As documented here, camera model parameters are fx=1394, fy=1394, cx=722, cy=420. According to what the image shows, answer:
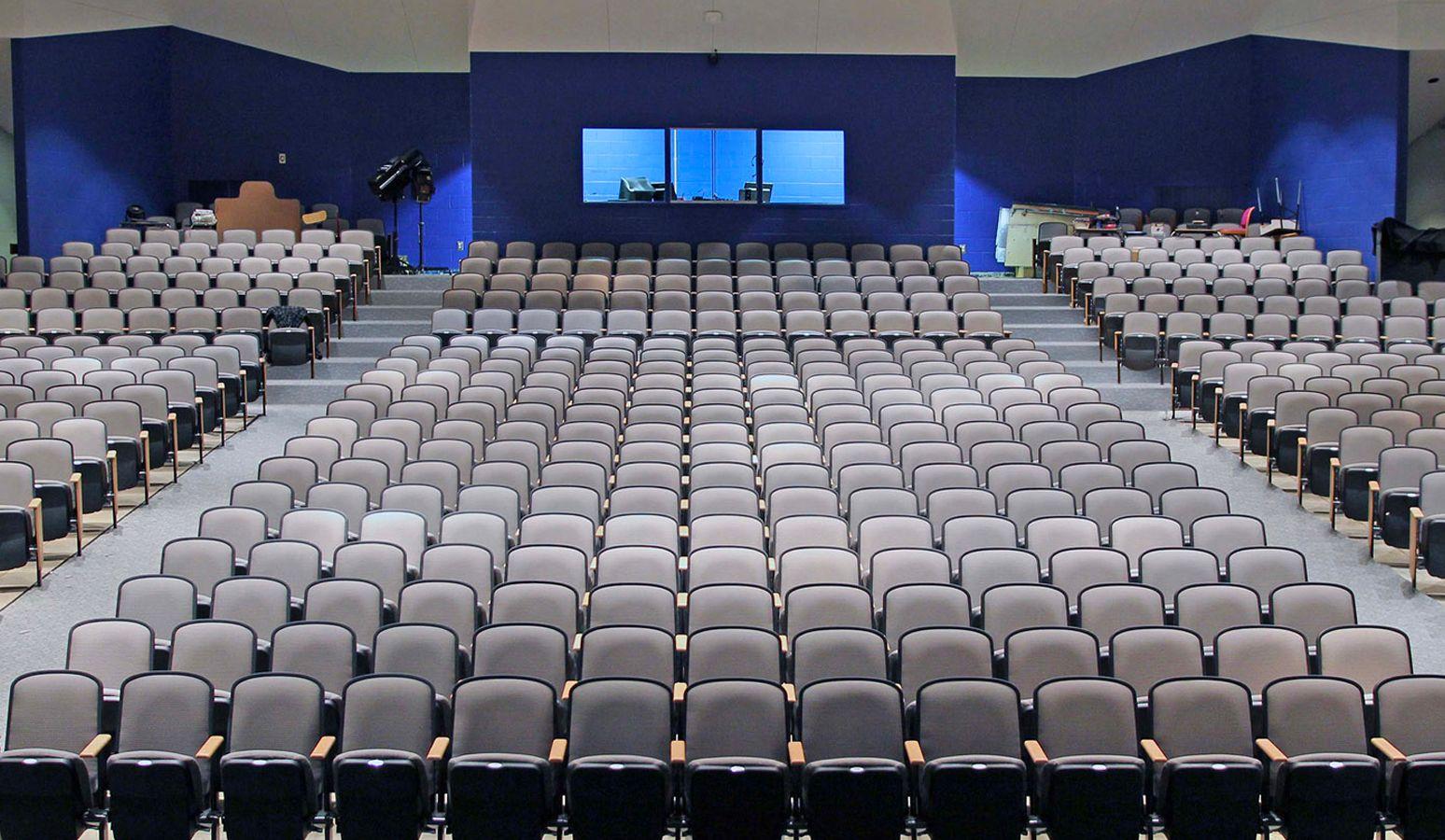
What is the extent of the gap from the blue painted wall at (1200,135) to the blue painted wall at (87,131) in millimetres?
11173

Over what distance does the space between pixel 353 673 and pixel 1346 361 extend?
8.91 metres

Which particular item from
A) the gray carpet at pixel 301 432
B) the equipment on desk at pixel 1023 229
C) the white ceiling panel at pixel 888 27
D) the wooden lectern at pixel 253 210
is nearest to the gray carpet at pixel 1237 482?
the gray carpet at pixel 301 432

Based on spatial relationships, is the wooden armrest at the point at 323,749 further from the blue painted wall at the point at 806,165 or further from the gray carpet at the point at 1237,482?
the blue painted wall at the point at 806,165

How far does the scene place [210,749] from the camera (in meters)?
5.14

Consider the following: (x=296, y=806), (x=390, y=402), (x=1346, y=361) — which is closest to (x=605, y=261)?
(x=390, y=402)

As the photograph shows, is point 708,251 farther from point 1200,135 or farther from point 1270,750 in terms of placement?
point 1270,750

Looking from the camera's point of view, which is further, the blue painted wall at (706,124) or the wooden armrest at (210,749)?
the blue painted wall at (706,124)

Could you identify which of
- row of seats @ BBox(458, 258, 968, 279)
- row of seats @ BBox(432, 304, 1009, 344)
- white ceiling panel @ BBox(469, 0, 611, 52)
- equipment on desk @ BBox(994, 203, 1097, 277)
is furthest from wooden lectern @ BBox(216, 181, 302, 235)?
equipment on desk @ BBox(994, 203, 1097, 277)

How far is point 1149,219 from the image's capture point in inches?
735

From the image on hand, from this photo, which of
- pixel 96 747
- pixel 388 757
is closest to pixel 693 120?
pixel 96 747

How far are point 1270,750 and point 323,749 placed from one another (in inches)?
137

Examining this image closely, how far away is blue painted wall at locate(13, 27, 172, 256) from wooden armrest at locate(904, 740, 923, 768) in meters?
14.7

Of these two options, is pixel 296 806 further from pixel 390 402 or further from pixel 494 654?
pixel 390 402

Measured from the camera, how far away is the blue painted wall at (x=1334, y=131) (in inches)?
639
